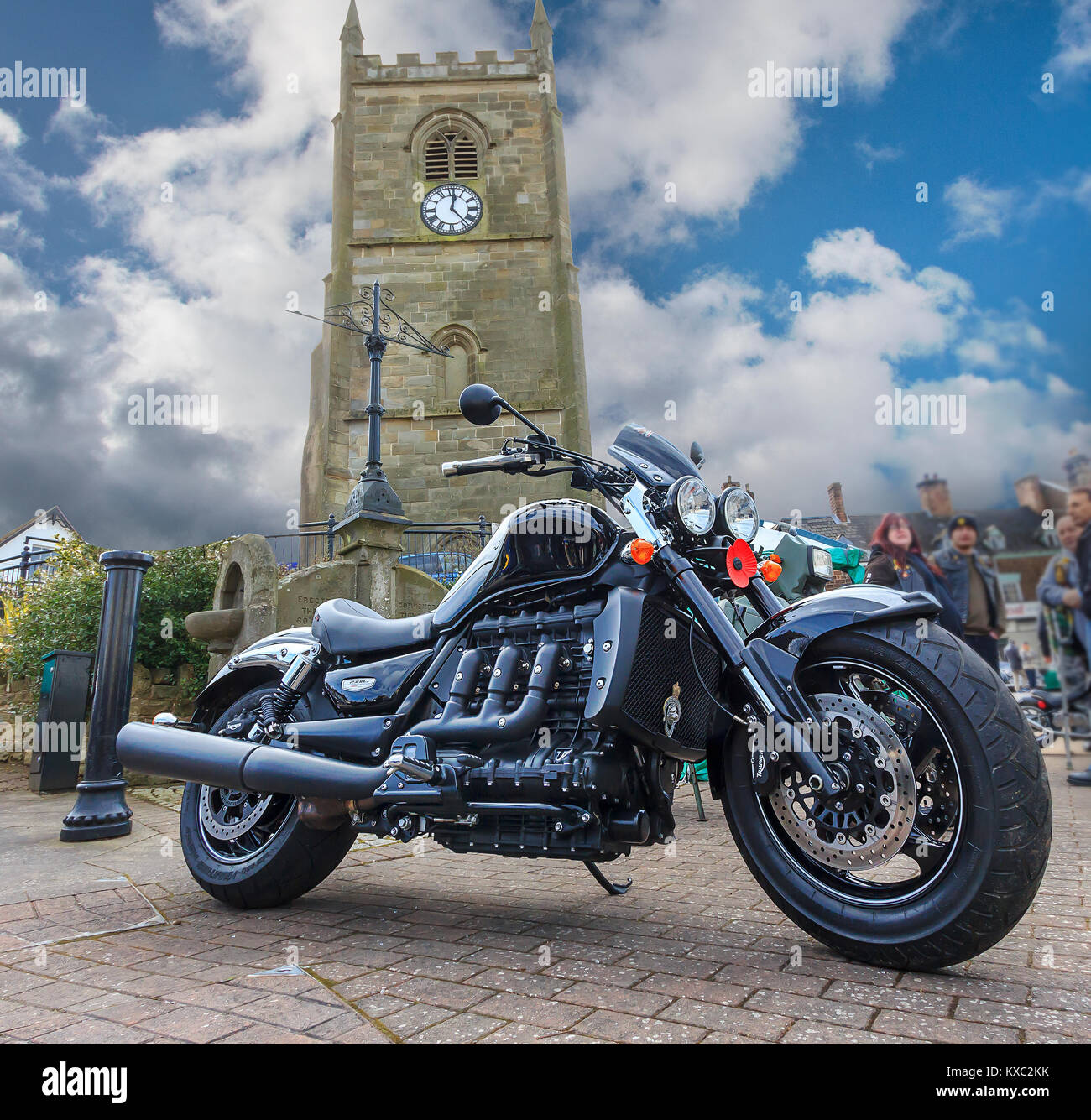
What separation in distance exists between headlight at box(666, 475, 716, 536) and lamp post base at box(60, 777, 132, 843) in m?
4.05

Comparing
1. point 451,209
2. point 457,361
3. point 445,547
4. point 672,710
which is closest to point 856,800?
point 672,710

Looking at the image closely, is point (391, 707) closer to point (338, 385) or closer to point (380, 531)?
point (380, 531)

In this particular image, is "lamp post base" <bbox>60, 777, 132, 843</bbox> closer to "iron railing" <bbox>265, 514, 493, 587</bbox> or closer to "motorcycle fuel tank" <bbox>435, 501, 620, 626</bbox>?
"motorcycle fuel tank" <bbox>435, 501, 620, 626</bbox>

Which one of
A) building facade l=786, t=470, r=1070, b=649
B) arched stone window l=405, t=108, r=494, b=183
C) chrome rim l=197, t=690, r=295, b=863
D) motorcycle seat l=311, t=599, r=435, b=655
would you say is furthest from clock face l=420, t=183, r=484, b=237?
building facade l=786, t=470, r=1070, b=649

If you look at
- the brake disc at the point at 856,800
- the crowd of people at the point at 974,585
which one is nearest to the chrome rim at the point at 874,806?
the brake disc at the point at 856,800

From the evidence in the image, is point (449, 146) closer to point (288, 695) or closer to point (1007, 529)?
point (288, 695)

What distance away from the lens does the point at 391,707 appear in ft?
10.1

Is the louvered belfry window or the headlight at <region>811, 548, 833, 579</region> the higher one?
the louvered belfry window

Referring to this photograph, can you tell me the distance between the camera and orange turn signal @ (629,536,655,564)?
257 centimetres

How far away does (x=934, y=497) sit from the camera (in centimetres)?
227

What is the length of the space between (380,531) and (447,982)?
7.00 metres

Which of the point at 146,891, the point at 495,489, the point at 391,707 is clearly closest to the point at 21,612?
the point at 146,891

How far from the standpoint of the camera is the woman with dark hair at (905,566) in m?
5.19

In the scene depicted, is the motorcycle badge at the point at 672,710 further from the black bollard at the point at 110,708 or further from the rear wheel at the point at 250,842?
the black bollard at the point at 110,708
